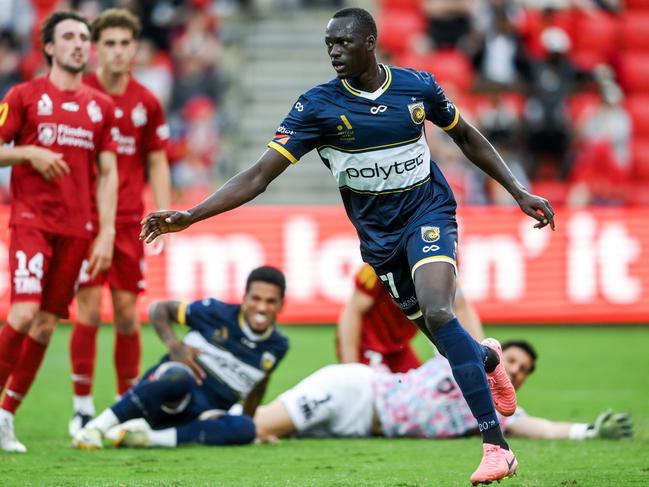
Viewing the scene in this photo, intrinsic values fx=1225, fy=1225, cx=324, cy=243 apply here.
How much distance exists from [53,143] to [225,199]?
201 centimetres

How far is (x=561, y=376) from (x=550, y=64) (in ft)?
25.2

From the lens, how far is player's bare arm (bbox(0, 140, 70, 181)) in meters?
7.27

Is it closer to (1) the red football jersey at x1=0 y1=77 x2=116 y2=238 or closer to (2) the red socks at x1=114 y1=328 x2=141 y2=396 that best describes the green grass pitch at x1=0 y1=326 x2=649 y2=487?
(2) the red socks at x1=114 y1=328 x2=141 y2=396

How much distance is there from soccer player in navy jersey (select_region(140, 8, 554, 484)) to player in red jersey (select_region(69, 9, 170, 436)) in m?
2.63

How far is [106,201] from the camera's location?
25.9 ft

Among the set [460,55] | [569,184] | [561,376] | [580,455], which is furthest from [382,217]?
[460,55]

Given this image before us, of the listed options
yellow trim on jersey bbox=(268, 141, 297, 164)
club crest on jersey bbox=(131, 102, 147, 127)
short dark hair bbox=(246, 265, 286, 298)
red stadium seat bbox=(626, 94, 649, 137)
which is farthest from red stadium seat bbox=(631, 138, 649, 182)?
yellow trim on jersey bbox=(268, 141, 297, 164)

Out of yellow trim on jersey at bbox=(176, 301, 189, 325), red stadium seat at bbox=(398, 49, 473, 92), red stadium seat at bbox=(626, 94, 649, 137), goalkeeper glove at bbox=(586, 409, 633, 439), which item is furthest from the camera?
red stadium seat at bbox=(626, 94, 649, 137)

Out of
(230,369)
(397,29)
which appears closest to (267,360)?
(230,369)

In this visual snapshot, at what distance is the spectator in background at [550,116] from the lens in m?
17.4

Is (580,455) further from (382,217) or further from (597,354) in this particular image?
(597,354)

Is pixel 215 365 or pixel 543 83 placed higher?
pixel 543 83

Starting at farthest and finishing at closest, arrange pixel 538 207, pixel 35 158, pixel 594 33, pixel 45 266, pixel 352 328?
1. pixel 594 33
2. pixel 352 328
3. pixel 45 266
4. pixel 35 158
5. pixel 538 207

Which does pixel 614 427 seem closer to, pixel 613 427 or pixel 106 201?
pixel 613 427
